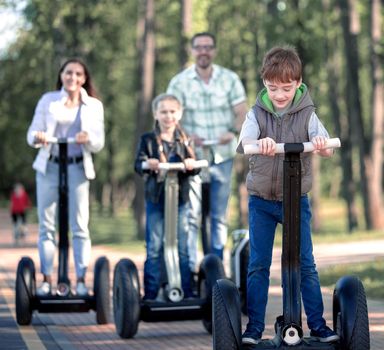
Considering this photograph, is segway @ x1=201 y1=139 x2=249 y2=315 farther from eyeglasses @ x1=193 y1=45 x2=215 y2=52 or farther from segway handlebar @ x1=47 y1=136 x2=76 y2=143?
segway handlebar @ x1=47 y1=136 x2=76 y2=143

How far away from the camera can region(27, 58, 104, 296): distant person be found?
432 inches

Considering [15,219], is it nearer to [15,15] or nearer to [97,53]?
[15,15]

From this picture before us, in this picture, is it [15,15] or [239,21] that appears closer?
[15,15]

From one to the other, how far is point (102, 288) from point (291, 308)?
3944 millimetres

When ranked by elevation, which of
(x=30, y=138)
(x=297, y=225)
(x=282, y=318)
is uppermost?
(x=30, y=138)

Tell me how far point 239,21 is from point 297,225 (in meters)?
34.0

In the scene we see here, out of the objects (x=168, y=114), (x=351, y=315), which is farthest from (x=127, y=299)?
(x=351, y=315)

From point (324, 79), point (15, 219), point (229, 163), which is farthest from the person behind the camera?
point (324, 79)

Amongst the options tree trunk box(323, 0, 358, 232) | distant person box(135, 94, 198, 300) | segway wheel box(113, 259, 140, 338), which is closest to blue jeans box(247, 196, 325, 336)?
segway wheel box(113, 259, 140, 338)

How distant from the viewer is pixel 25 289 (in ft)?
35.1

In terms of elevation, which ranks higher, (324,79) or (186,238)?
(324,79)

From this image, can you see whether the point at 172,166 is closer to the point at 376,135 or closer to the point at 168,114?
the point at 168,114

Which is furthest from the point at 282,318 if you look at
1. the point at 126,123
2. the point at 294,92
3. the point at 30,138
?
the point at 126,123

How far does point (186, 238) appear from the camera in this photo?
409 inches
